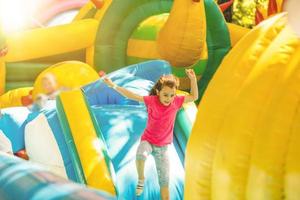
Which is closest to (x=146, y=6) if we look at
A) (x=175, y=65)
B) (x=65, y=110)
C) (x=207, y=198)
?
(x=175, y=65)

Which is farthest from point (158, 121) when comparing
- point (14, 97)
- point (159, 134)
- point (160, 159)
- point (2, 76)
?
point (2, 76)

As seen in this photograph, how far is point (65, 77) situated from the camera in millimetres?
4891

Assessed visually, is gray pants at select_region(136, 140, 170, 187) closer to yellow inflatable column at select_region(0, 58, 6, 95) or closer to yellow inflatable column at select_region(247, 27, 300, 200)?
yellow inflatable column at select_region(247, 27, 300, 200)

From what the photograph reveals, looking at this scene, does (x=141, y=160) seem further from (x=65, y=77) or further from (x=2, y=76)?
(x=2, y=76)

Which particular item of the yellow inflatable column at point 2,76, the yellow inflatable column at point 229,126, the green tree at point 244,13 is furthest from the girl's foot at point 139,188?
the green tree at point 244,13

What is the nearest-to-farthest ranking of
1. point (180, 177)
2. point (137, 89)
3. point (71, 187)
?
point (71, 187) → point (180, 177) → point (137, 89)

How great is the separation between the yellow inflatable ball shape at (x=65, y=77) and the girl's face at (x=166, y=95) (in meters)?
1.88

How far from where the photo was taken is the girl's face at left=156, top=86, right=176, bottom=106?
9.86ft

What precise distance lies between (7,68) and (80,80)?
138 cm

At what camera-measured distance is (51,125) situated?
3.47 metres

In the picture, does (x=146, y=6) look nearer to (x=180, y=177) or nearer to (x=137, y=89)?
(x=137, y=89)

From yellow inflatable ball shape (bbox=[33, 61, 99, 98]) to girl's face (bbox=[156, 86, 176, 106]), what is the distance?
1.88m

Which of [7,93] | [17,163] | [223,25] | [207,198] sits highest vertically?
[17,163]

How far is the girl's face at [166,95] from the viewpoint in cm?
300
